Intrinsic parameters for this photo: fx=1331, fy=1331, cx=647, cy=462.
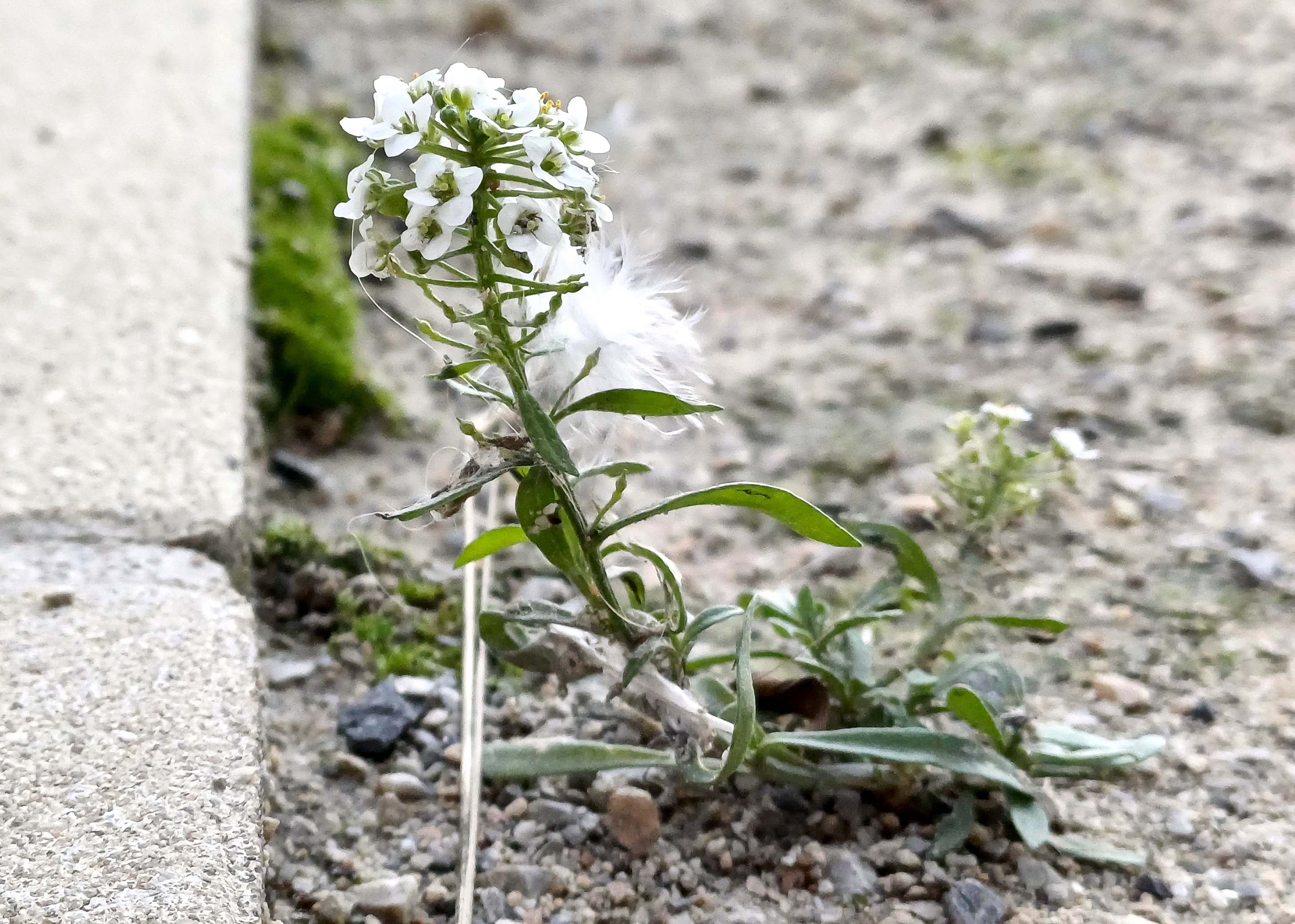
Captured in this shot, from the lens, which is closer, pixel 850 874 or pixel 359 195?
pixel 359 195

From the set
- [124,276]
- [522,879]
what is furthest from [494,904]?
[124,276]

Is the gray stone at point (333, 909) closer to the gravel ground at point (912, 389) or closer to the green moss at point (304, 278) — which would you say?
the gravel ground at point (912, 389)

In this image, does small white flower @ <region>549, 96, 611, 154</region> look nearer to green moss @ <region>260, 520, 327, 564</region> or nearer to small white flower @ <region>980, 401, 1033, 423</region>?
small white flower @ <region>980, 401, 1033, 423</region>

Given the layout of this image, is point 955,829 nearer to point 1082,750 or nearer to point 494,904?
point 1082,750

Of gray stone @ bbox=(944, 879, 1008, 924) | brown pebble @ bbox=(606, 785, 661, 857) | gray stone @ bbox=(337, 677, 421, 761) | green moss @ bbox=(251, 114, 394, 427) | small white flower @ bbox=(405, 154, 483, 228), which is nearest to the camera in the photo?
small white flower @ bbox=(405, 154, 483, 228)

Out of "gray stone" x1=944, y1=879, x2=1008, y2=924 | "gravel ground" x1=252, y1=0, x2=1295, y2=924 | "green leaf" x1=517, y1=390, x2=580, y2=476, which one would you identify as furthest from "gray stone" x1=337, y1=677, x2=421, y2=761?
"gray stone" x1=944, y1=879, x2=1008, y2=924

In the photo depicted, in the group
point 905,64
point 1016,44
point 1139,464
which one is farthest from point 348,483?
point 1016,44
